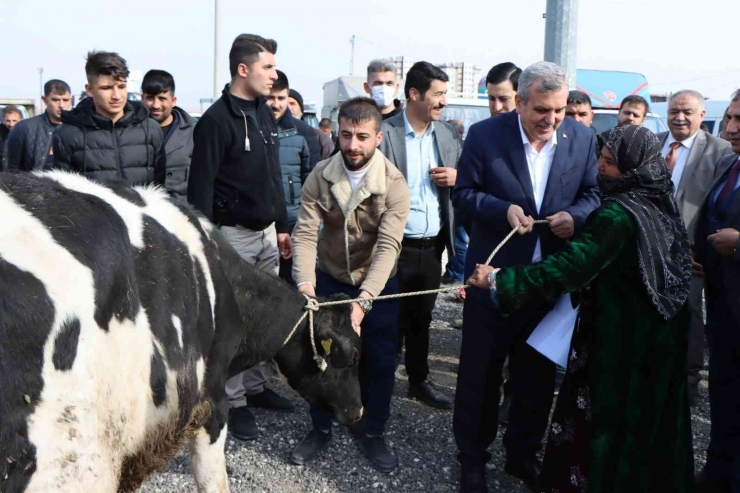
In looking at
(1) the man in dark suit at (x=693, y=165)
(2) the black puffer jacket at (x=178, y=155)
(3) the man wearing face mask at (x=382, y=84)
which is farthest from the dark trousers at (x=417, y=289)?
(2) the black puffer jacket at (x=178, y=155)

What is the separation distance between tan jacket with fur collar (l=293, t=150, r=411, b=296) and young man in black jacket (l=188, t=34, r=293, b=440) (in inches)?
20.3

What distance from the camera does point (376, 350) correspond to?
12.9 feet

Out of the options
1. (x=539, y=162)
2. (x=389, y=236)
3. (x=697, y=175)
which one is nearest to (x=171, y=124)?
(x=389, y=236)

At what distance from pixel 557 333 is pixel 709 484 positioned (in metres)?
1.22

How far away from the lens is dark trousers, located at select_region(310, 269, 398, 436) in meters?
3.88

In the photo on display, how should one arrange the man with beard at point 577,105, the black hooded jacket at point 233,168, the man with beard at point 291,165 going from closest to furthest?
the black hooded jacket at point 233,168
the man with beard at point 291,165
the man with beard at point 577,105

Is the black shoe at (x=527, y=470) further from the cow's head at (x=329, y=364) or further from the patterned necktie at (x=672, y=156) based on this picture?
the patterned necktie at (x=672, y=156)

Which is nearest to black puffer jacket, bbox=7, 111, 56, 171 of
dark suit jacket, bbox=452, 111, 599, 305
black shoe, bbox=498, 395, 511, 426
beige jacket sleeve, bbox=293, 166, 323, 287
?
beige jacket sleeve, bbox=293, 166, 323, 287

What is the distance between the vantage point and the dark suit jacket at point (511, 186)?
3.46 meters

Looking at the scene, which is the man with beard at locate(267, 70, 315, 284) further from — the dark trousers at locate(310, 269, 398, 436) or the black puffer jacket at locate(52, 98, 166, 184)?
the dark trousers at locate(310, 269, 398, 436)

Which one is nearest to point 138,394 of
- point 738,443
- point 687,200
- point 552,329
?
point 552,329

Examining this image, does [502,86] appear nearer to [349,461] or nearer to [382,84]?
[382,84]

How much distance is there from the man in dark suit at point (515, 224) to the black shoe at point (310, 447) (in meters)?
0.81

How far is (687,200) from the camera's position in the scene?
4898 millimetres
